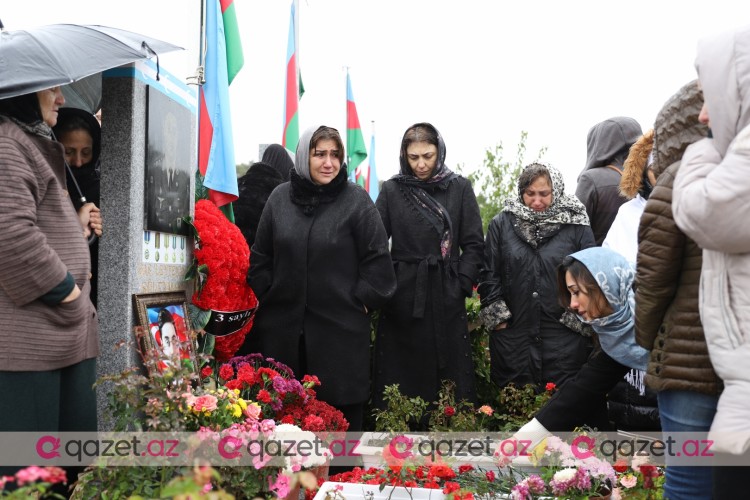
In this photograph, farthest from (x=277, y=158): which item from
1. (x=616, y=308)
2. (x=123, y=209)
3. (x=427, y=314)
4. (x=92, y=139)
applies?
(x=616, y=308)

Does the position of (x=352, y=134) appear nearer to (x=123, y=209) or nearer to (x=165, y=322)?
(x=165, y=322)

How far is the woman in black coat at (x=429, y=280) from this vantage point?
14.4 ft

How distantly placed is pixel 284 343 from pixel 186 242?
84 cm

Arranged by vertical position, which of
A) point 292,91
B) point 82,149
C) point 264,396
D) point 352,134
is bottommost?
point 264,396

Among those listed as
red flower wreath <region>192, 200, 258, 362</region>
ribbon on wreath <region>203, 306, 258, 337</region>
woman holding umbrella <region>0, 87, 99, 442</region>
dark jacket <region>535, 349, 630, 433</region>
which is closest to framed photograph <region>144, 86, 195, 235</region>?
red flower wreath <region>192, 200, 258, 362</region>

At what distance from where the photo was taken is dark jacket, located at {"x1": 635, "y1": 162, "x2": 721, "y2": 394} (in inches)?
80.3

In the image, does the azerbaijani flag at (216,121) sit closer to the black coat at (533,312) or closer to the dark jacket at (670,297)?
the black coat at (533,312)

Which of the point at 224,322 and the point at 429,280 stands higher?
the point at 429,280

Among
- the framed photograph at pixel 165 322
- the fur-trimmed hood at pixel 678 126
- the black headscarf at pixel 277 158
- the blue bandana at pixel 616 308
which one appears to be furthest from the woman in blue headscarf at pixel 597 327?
the black headscarf at pixel 277 158

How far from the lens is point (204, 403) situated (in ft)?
8.52

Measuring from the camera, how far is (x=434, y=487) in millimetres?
2762

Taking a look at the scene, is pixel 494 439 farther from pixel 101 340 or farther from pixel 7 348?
pixel 7 348

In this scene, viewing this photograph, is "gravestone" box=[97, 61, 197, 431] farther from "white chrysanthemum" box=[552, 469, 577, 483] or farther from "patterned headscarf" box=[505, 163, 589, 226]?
"patterned headscarf" box=[505, 163, 589, 226]

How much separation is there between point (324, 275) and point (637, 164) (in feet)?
5.98
